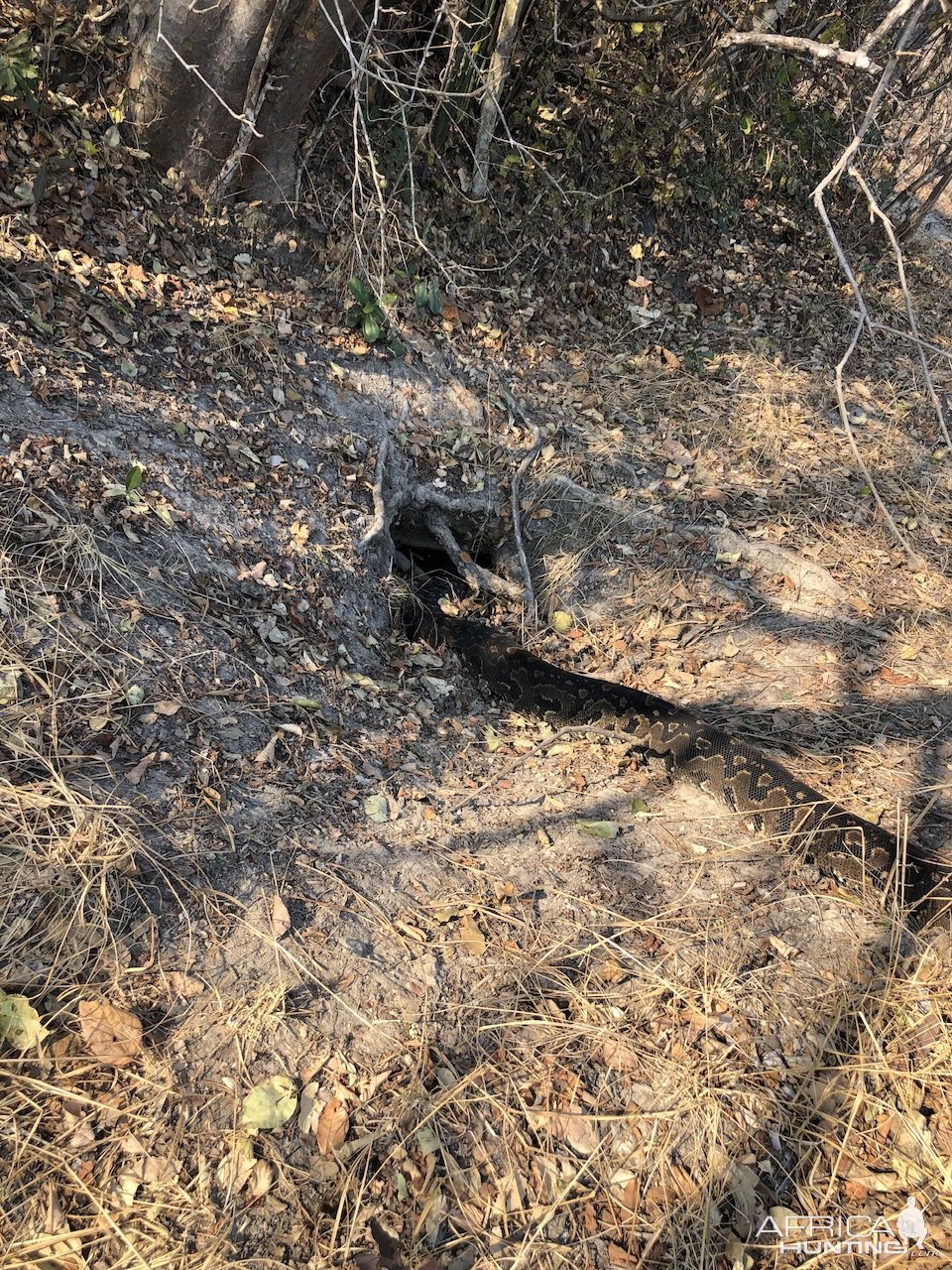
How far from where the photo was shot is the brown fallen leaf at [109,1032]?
8.66ft

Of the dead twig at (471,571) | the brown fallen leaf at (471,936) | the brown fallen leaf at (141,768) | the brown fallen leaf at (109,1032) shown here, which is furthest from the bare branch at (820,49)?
the brown fallen leaf at (109,1032)

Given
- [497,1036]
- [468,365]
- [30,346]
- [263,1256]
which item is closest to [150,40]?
[30,346]

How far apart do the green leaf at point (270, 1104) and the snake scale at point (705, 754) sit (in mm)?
2669

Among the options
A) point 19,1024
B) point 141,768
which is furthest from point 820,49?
point 19,1024

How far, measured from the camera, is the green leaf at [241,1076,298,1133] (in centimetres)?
262

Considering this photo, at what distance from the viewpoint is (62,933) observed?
2.83m

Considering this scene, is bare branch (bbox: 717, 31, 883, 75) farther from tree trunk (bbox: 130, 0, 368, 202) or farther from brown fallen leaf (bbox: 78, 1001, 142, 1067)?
brown fallen leaf (bbox: 78, 1001, 142, 1067)

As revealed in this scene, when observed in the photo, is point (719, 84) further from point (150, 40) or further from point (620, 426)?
point (150, 40)

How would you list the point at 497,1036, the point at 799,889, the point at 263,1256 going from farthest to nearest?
the point at 799,889
the point at 497,1036
the point at 263,1256

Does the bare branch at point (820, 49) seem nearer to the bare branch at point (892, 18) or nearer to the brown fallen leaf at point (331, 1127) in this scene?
the bare branch at point (892, 18)

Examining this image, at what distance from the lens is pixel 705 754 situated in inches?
190

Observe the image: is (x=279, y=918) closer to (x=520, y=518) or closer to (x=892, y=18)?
(x=520, y=518)

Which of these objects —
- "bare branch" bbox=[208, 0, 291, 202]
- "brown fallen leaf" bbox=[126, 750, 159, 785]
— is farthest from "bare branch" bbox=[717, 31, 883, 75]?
"brown fallen leaf" bbox=[126, 750, 159, 785]

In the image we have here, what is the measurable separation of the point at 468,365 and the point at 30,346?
3.54m
